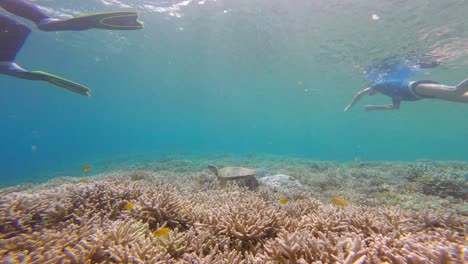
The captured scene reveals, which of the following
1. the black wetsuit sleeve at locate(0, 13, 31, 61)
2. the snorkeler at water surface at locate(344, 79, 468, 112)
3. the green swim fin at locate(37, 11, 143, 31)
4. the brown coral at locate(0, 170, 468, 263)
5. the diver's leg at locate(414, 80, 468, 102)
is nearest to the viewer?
the brown coral at locate(0, 170, 468, 263)

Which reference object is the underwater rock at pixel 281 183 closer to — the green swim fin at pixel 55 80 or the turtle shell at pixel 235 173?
the turtle shell at pixel 235 173

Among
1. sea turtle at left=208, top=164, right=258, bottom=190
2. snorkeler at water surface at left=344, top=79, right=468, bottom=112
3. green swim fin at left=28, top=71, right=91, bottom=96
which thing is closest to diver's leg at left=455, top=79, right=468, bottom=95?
snorkeler at water surface at left=344, top=79, right=468, bottom=112

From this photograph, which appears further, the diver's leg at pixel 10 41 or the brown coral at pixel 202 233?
the diver's leg at pixel 10 41

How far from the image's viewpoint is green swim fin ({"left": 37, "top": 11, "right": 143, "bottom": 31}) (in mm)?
4469

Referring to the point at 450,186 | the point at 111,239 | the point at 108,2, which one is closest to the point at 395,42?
the point at 450,186

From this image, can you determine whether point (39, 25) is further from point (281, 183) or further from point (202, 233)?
point (281, 183)

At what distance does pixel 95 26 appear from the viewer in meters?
4.75

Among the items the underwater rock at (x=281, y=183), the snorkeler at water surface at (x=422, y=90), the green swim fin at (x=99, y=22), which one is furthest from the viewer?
the underwater rock at (x=281, y=183)

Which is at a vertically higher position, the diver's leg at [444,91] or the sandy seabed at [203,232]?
the diver's leg at [444,91]

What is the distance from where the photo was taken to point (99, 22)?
181 inches

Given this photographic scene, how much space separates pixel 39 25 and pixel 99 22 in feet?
5.45

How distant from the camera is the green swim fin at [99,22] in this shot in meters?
4.47

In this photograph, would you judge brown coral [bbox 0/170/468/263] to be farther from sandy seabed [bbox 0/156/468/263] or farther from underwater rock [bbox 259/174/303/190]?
underwater rock [bbox 259/174/303/190]

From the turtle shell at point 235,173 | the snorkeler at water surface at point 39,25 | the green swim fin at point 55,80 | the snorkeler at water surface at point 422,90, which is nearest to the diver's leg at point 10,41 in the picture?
the snorkeler at water surface at point 39,25
